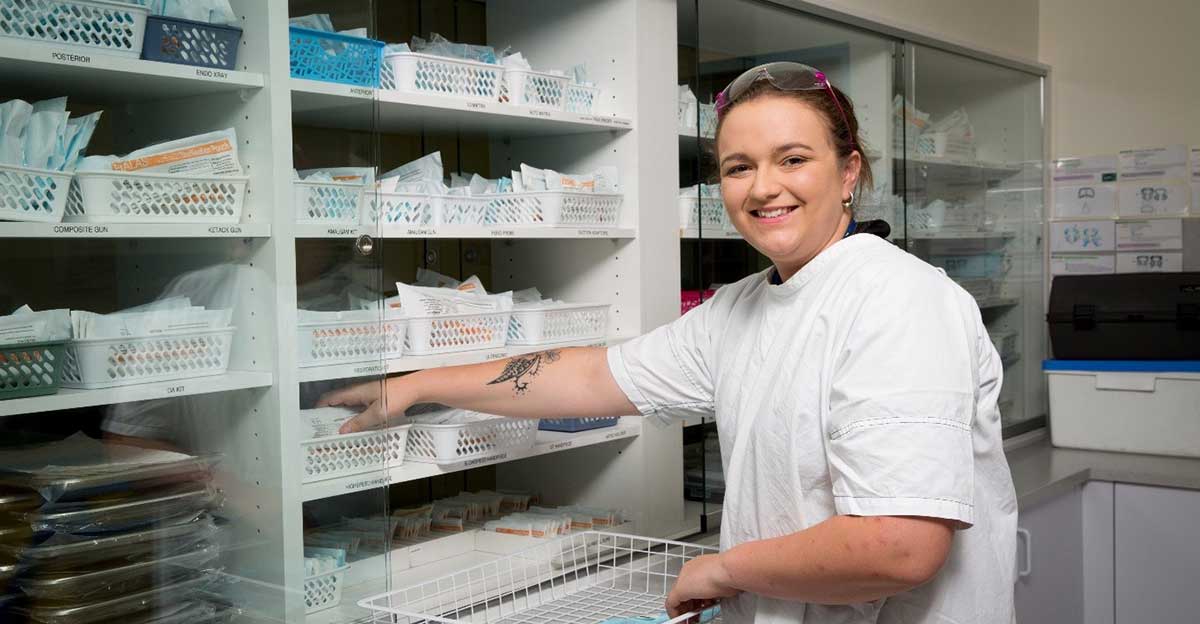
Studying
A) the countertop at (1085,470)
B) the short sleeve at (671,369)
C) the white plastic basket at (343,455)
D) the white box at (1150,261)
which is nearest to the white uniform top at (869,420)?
the short sleeve at (671,369)

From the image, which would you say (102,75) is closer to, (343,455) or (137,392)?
(137,392)

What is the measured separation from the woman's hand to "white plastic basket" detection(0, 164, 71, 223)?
96cm

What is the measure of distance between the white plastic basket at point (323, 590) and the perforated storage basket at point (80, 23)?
78 centimetres

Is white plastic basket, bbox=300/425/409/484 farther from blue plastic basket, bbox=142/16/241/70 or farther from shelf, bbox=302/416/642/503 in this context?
blue plastic basket, bbox=142/16/241/70

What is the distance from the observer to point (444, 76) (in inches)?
88.2

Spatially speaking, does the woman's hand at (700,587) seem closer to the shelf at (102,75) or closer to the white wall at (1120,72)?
the shelf at (102,75)

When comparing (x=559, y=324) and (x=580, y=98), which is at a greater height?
(x=580, y=98)

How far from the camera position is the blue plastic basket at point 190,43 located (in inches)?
58.0

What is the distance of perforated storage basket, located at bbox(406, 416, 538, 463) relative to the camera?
7.07 feet

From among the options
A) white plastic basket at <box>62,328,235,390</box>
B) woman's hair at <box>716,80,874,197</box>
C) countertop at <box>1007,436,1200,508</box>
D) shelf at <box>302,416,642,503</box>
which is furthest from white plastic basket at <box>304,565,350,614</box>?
countertop at <box>1007,436,1200,508</box>

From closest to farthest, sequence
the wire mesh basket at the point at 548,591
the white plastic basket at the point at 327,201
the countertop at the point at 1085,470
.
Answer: the white plastic basket at the point at 327,201
the wire mesh basket at the point at 548,591
the countertop at the point at 1085,470

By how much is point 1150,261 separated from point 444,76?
3.33 metres

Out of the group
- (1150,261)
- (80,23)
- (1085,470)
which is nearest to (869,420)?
(80,23)

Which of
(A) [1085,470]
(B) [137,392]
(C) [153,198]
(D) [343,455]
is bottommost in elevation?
(A) [1085,470]
